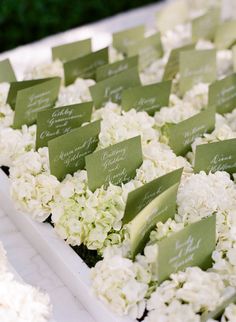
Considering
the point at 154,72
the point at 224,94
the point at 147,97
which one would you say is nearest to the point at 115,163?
the point at 147,97

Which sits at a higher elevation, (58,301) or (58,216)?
(58,216)

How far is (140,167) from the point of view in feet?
6.15

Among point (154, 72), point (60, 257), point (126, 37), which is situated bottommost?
point (60, 257)

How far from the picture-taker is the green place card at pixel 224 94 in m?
2.29

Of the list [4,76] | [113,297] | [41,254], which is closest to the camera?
[113,297]

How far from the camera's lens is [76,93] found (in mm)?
2330

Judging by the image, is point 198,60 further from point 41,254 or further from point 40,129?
point 41,254

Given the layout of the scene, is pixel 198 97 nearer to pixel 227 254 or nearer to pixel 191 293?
pixel 227 254

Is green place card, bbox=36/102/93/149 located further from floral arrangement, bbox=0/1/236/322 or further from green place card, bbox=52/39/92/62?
green place card, bbox=52/39/92/62

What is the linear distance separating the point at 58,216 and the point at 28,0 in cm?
219

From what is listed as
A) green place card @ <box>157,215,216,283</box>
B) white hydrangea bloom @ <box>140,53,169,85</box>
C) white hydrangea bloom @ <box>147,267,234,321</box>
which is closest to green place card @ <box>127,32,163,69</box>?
white hydrangea bloom @ <box>140,53,169,85</box>

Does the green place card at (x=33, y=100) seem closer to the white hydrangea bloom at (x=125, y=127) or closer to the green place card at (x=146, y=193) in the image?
the white hydrangea bloom at (x=125, y=127)

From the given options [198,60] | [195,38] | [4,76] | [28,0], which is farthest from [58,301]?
[28,0]

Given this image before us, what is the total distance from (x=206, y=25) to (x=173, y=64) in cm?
52
